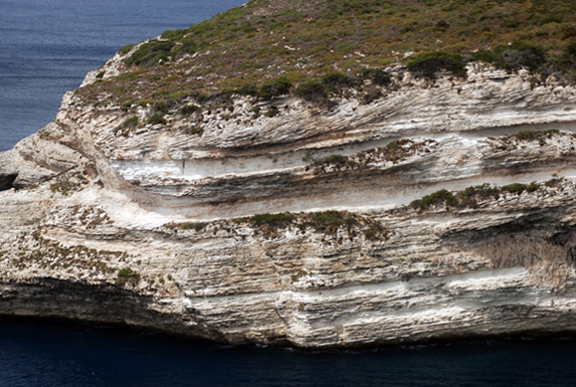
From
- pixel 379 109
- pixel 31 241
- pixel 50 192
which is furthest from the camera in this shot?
pixel 50 192

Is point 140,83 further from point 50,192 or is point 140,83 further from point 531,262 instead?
point 531,262

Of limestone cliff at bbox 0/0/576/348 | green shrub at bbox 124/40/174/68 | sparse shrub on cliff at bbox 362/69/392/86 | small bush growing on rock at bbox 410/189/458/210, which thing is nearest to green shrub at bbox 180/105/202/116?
limestone cliff at bbox 0/0/576/348

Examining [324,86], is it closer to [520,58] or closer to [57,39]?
[520,58]

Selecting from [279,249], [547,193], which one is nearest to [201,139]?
[279,249]

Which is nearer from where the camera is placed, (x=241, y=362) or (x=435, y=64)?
(x=241, y=362)

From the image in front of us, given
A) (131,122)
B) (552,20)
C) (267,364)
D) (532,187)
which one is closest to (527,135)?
(532,187)

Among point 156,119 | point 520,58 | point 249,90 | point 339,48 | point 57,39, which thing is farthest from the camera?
point 57,39

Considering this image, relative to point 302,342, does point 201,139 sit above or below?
above
